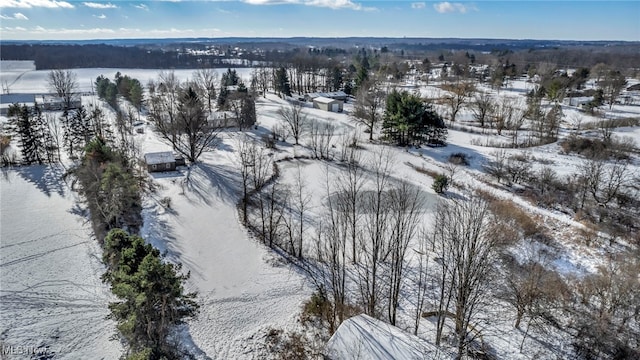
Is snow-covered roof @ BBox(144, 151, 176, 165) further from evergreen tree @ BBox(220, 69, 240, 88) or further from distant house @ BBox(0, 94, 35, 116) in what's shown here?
distant house @ BBox(0, 94, 35, 116)

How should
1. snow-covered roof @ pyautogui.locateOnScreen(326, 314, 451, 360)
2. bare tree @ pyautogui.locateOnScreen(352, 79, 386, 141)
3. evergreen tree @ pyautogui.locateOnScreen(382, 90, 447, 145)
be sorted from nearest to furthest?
snow-covered roof @ pyautogui.locateOnScreen(326, 314, 451, 360) → evergreen tree @ pyautogui.locateOnScreen(382, 90, 447, 145) → bare tree @ pyautogui.locateOnScreen(352, 79, 386, 141)

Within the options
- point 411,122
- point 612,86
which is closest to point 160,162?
point 411,122

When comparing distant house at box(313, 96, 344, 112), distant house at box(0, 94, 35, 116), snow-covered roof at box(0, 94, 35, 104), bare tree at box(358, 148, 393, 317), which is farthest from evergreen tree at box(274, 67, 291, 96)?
snow-covered roof at box(0, 94, 35, 104)

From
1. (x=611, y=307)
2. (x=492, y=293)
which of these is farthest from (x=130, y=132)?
(x=611, y=307)

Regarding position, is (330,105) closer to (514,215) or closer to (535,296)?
(514,215)

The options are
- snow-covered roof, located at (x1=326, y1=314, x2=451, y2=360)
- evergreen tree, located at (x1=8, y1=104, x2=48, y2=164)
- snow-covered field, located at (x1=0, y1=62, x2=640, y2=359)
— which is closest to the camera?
snow-covered roof, located at (x1=326, y1=314, x2=451, y2=360)

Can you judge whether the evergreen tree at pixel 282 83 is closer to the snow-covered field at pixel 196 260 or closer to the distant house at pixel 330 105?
the distant house at pixel 330 105

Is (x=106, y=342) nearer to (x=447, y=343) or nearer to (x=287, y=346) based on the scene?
(x=287, y=346)
